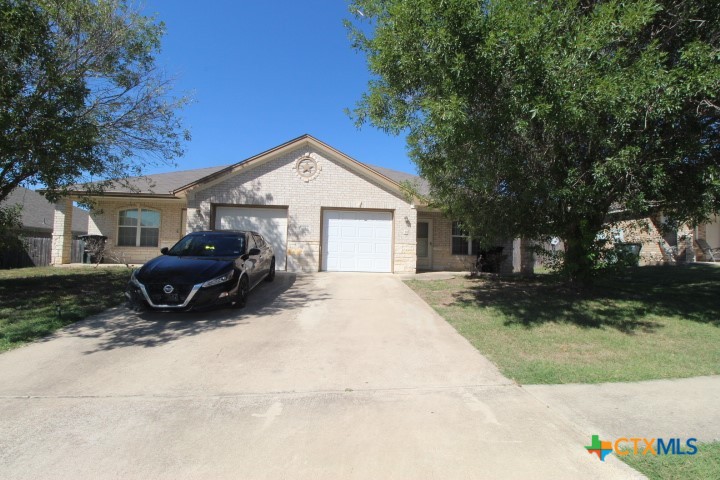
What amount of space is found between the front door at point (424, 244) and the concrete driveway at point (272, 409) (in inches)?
393

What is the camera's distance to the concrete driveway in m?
3.13

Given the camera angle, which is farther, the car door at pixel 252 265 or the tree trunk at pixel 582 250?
the car door at pixel 252 265

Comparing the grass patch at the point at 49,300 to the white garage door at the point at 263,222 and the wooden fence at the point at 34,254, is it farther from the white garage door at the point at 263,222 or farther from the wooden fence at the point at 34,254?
the wooden fence at the point at 34,254

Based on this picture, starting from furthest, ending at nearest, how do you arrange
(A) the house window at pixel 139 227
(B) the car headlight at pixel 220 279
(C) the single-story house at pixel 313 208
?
(A) the house window at pixel 139 227
(C) the single-story house at pixel 313 208
(B) the car headlight at pixel 220 279

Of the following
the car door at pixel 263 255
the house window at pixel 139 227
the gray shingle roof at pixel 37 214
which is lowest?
the car door at pixel 263 255

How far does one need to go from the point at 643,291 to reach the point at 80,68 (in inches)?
586

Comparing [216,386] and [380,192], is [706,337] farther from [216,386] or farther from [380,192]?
[380,192]

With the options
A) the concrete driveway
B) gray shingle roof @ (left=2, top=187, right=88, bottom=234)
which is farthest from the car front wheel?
gray shingle roof @ (left=2, top=187, right=88, bottom=234)

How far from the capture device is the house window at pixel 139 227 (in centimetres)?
1722

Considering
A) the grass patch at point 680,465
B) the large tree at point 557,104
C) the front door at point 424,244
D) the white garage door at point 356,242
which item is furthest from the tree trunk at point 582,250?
the front door at point 424,244

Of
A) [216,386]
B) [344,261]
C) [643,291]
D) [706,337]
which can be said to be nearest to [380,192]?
[344,261]

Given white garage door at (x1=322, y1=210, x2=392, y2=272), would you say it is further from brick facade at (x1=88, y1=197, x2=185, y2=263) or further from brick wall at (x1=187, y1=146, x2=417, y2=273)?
brick facade at (x1=88, y1=197, x2=185, y2=263)

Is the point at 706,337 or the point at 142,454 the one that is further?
the point at 706,337

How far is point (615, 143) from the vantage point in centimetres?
664
